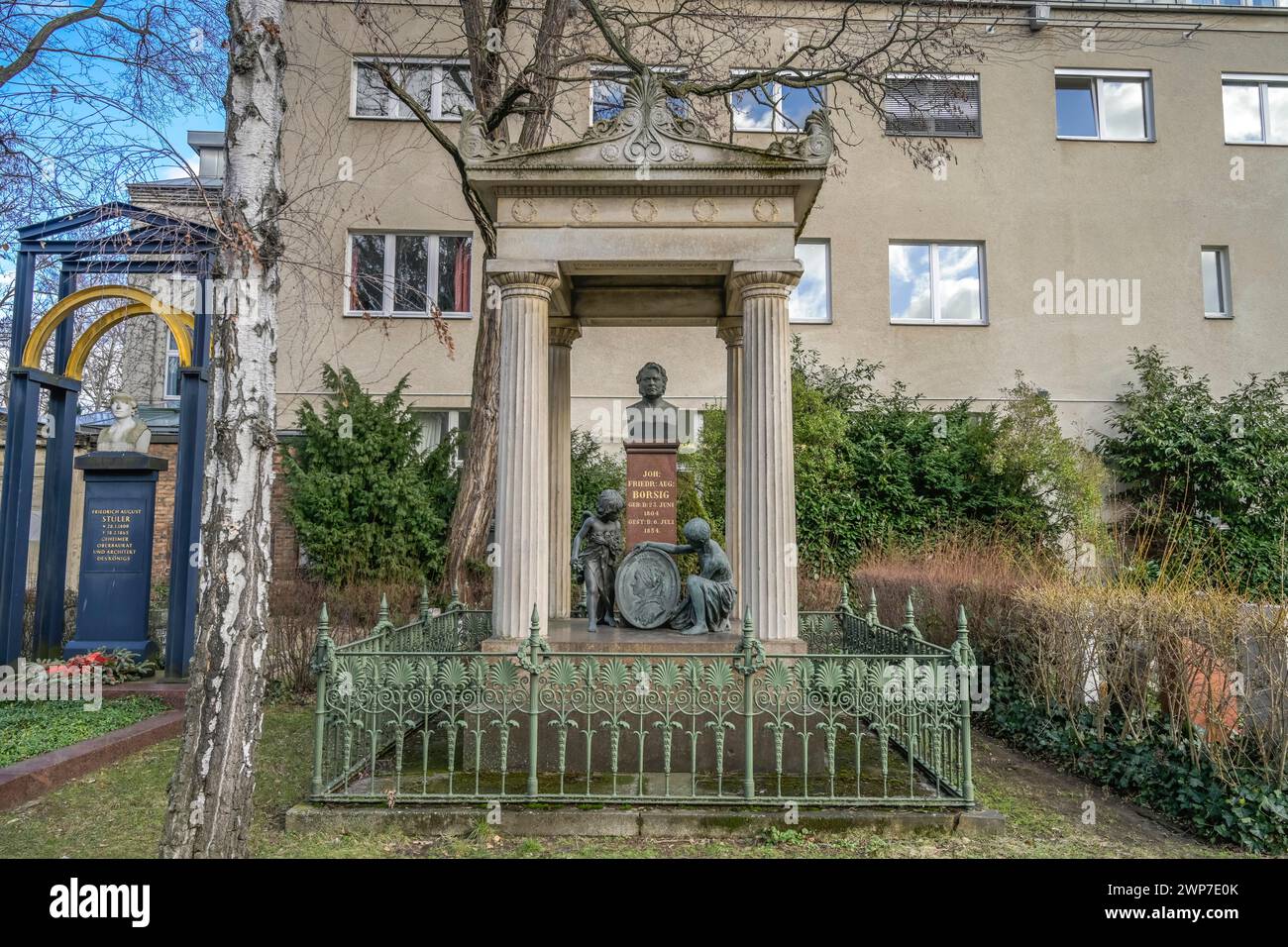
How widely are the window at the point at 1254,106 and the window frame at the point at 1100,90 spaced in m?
1.67

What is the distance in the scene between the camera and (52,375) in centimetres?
1025

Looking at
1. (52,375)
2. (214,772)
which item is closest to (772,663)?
(214,772)

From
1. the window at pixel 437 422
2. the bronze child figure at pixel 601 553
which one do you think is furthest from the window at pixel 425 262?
the bronze child figure at pixel 601 553

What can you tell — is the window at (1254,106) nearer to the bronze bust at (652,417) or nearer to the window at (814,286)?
the window at (814,286)

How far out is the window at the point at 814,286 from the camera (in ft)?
53.4

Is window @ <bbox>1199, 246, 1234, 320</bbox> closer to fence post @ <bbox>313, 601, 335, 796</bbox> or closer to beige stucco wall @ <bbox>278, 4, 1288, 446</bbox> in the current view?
beige stucco wall @ <bbox>278, 4, 1288, 446</bbox>

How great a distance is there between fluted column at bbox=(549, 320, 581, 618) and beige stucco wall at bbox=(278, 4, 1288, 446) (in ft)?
23.6

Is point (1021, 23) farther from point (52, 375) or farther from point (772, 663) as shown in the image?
point (52, 375)

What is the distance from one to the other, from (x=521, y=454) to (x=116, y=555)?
6.85 meters

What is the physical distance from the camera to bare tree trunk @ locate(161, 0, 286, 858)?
3.63 m

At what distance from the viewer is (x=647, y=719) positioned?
246 inches

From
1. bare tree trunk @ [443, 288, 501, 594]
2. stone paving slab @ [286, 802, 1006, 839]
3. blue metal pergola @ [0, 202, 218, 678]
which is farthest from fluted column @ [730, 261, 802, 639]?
blue metal pergola @ [0, 202, 218, 678]

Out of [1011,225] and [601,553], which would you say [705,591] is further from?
[1011,225]

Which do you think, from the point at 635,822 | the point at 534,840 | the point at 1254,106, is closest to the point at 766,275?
the point at 635,822
